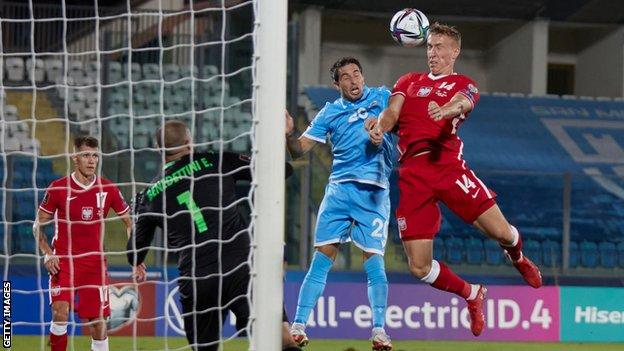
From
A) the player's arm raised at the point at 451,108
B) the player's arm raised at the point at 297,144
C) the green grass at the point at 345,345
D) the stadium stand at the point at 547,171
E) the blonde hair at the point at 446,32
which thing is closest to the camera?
the player's arm raised at the point at 451,108

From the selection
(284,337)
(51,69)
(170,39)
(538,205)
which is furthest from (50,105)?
(284,337)

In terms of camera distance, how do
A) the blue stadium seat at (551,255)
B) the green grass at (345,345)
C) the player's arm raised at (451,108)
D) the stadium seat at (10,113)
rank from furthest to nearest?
the stadium seat at (10,113), the blue stadium seat at (551,255), the green grass at (345,345), the player's arm raised at (451,108)

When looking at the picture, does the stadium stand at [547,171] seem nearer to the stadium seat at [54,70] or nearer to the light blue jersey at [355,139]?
the stadium seat at [54,70]

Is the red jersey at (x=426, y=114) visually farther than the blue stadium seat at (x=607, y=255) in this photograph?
No

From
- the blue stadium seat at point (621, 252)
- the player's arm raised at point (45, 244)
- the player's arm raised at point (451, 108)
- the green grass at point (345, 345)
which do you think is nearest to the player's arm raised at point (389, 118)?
the player's arm raised at point (451, 108)

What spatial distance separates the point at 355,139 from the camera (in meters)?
8.19

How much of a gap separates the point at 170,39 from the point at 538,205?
504 centimetres

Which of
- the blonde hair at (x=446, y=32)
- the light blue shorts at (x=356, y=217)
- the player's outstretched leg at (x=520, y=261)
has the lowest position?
the player's outstretched leg at (x=520, y=261)

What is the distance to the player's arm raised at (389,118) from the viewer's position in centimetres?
742

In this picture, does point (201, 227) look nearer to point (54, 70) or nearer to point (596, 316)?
point (596, 316)

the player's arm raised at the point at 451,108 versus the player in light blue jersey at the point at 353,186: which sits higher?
the player's arm raised at the point at 451,108

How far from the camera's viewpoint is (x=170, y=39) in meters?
15.6

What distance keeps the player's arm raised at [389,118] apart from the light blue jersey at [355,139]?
65 cm

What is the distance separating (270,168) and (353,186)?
2275mm
